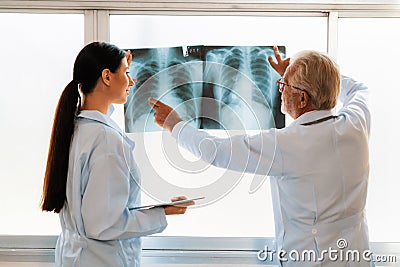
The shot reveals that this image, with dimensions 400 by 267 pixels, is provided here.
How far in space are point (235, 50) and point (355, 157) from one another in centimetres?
62

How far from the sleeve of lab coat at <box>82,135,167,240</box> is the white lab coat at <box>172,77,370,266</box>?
0.76 ft

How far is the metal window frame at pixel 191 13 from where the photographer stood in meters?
2.07

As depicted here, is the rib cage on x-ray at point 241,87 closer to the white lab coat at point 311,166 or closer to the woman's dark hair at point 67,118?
the white lab coat at point 311,166

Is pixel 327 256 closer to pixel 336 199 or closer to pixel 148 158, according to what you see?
pixel 336 199

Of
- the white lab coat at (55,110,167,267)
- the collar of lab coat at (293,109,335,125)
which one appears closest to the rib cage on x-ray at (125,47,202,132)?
the white lab coat at (55,110,167,267)

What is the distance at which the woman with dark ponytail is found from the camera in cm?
166

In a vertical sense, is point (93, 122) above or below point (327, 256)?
above

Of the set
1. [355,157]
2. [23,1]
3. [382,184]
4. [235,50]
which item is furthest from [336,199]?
Result: [23,1]

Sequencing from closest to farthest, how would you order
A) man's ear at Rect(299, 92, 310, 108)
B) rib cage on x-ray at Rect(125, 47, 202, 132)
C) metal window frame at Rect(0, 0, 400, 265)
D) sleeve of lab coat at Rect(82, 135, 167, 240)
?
sleeve of lab coat at Rect(82, 135, 167, 240)
man's ear at Rect(299, 92, 310, 108)
rib cage on x-ray at Rect(125, 47, 202, 132)
metal window frame at Rect(0, 0, 400, 265)

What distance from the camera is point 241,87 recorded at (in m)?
1.95

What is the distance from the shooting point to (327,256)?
174 cm

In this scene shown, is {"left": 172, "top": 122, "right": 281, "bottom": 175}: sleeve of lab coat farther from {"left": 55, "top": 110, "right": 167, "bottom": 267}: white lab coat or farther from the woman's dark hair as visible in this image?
the woman's dark hair

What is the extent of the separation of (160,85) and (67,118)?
0.34m

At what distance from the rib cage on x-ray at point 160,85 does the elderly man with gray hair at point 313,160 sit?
11 centimetres
